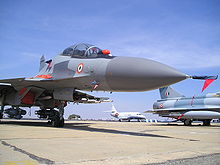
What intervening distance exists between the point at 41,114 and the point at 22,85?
5.61ft

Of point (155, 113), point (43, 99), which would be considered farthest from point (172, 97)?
point (43, 99)

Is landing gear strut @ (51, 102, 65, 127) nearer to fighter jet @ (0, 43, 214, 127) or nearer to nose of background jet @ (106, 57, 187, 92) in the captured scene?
fighter jet @ (0, 43, 214, 127)

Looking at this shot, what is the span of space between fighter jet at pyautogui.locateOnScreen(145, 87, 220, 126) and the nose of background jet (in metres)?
15.5

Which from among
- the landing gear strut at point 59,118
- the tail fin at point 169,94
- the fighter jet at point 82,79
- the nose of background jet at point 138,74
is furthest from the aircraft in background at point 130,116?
the nose of background jet at point 138,74

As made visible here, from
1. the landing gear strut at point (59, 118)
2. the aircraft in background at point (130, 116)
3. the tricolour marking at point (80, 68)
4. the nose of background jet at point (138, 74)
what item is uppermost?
the tricolour marking at point (80, 68)

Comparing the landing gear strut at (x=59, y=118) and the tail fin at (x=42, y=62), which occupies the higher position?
the tail fin at (x=42, y=62)

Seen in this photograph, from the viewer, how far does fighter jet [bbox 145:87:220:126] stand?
20775 mm

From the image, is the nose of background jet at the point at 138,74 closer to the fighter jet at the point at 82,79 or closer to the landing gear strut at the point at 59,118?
the fighter jet at the point at 82,79

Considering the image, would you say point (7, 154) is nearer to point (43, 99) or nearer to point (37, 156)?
point (37, 156)

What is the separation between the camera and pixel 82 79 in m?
8.84

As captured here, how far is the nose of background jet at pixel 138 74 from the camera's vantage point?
659 cm

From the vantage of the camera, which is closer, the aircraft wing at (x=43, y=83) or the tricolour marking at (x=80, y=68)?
the tricolour marking at (x=80, y=68)

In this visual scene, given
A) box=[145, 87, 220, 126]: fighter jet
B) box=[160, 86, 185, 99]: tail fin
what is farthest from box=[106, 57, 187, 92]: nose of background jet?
box=[160, 86, 185, 99]: tail fin

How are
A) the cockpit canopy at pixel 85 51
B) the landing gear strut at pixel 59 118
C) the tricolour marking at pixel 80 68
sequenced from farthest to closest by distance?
the landing gear strut at pixel 59 118
the tricolour marking at pixel 80 68
the cockpit canopy at pixel 85 51
